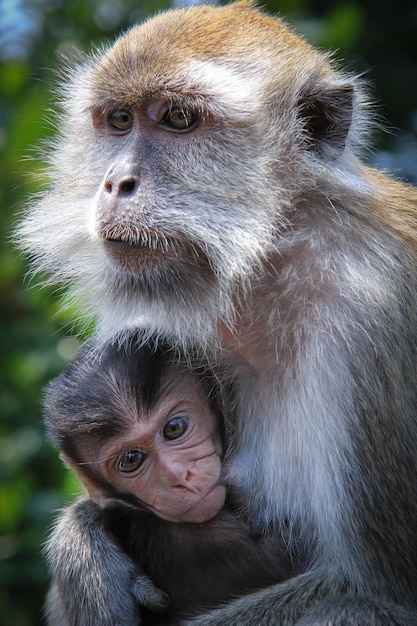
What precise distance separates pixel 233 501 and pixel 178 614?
0.51 meters

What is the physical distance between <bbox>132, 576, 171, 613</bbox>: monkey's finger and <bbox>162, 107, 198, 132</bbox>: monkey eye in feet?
6.04

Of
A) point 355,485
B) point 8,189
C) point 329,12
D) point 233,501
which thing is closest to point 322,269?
point 355,485

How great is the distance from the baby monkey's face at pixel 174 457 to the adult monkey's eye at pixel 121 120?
1051 mm

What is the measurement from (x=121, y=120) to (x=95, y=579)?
191cm

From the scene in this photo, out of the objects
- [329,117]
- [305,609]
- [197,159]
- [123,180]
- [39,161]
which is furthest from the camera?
[39,161]

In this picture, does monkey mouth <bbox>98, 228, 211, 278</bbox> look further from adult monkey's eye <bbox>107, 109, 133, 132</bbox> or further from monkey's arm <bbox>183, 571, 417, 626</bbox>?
monkey's arm <bbox>183, 571, 417, 626</bbox>

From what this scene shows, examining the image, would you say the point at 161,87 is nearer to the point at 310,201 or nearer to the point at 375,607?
the point at 310,201

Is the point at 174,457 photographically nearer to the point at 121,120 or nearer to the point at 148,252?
the point at 148,252

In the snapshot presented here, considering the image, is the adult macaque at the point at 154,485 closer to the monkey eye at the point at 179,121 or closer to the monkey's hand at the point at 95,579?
the monkey's hand at the point at 95,579

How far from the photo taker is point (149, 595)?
3762 millimetres

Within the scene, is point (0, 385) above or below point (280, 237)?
below

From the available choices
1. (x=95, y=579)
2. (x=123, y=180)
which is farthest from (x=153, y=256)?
(x=95, y=579)

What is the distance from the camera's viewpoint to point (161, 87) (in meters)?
3.73

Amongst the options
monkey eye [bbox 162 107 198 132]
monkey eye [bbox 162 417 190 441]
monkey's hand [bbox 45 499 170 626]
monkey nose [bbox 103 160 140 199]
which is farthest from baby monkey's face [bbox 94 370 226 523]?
monkey eye [bbox 162 107 198 132]
